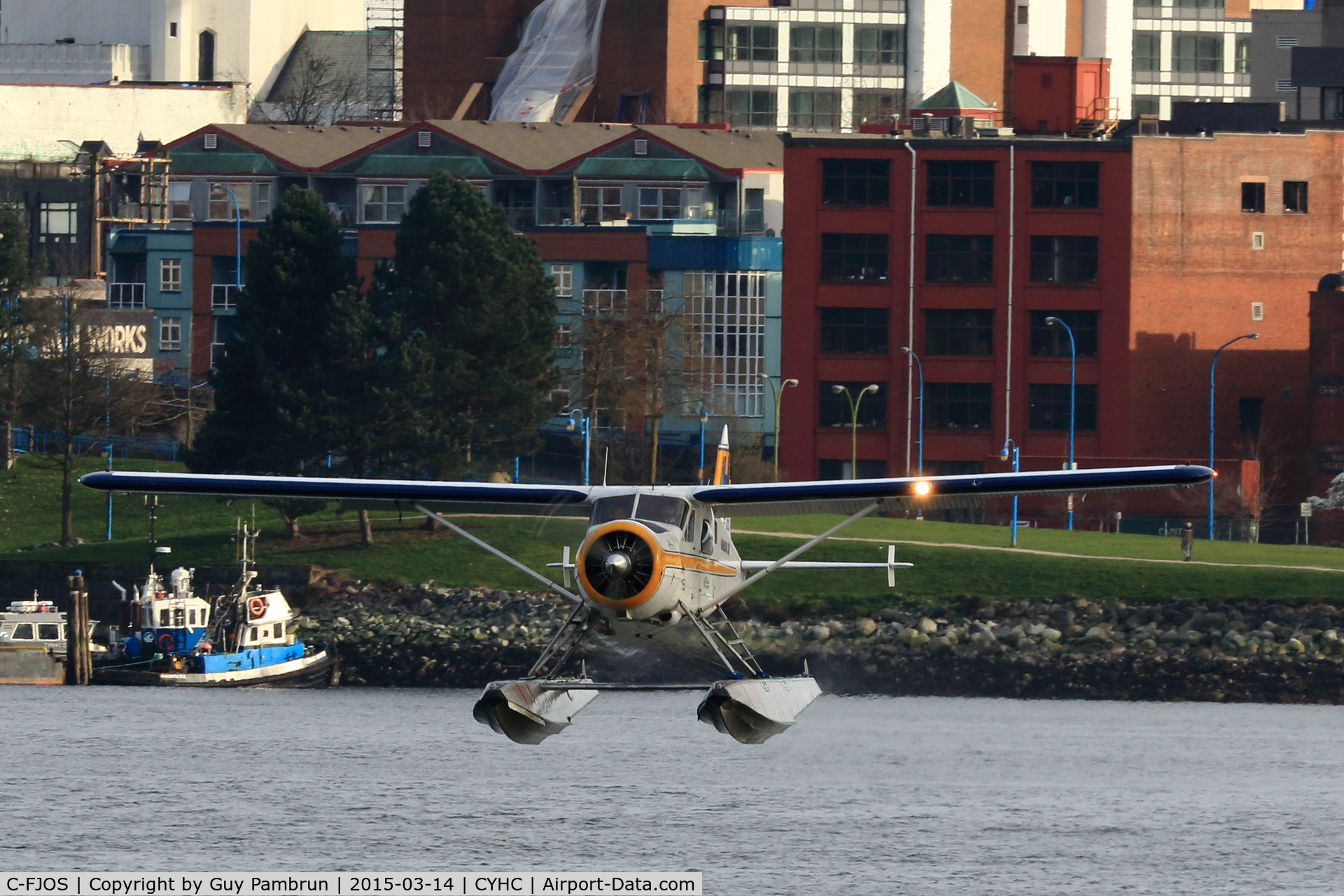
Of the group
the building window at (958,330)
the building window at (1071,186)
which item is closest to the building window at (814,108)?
the building window at (1071,186)

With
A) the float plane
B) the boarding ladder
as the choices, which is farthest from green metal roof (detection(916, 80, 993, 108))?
the boarding ladder

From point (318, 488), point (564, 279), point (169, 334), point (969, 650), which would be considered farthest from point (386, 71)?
point (318, 488)

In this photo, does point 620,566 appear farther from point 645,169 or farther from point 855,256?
point 645,169

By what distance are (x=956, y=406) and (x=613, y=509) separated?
235ft

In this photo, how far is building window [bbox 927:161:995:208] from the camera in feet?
346

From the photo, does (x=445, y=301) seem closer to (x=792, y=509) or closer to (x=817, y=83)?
(x=792, y=509)

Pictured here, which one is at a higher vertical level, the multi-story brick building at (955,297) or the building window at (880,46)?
the building window at (880,46)

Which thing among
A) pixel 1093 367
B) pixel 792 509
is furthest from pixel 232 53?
pixel 792 509

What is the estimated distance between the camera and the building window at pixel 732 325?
361ft

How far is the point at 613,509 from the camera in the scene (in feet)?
114

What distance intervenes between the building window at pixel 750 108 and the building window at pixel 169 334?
40.9 meters

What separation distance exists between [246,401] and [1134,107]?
87256 mm

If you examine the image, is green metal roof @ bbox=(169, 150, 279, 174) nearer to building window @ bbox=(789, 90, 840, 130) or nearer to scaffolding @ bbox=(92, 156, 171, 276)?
scaffolding @ bbox=(92, 156, 171, 276)

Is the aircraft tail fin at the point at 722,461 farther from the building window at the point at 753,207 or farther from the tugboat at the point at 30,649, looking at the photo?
the building window at the point at 753,207
